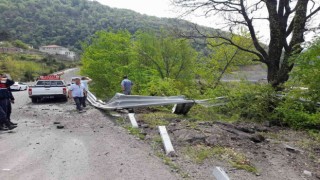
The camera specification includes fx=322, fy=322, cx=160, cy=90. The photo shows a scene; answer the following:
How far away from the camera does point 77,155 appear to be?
631 centimetres

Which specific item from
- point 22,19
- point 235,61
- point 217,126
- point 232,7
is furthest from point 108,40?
point 22,19

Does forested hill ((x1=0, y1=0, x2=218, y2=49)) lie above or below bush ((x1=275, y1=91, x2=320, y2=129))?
above

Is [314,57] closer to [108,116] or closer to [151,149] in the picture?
[151,149]

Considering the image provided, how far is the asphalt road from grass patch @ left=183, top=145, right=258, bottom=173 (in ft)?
2.39

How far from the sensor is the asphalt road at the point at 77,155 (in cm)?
511

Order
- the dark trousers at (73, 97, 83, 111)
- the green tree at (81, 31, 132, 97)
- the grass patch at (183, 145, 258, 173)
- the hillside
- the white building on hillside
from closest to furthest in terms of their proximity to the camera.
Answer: the grass patch at (183, 145, 258, 173) → the dark trousers at (73, 97, 83, 111) → the green tree at (81, 31, 132, 97) → the hillside → the white building on hillside

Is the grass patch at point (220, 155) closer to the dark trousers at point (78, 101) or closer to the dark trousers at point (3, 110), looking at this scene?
the dark trousers at point (3, 110)

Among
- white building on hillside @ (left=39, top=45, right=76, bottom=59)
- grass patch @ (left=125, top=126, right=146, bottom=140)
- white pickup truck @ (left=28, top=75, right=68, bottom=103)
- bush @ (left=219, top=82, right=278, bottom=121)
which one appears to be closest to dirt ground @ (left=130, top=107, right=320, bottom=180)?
grass patch @ (left=125, top=126, right=146, bottom=140)

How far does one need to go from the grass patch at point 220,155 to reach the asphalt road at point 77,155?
2.39 ft

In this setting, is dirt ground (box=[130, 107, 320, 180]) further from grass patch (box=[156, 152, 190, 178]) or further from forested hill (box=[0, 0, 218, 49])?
forested hill (box=[0, 0, 218, 49])

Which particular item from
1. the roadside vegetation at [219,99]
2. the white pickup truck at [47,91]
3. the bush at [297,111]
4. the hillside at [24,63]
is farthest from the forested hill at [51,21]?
the bush at [297,111]

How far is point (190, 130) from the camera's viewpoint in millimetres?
7789

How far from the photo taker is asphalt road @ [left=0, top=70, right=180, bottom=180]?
5.11 m

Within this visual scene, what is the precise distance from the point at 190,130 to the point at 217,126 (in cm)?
106
